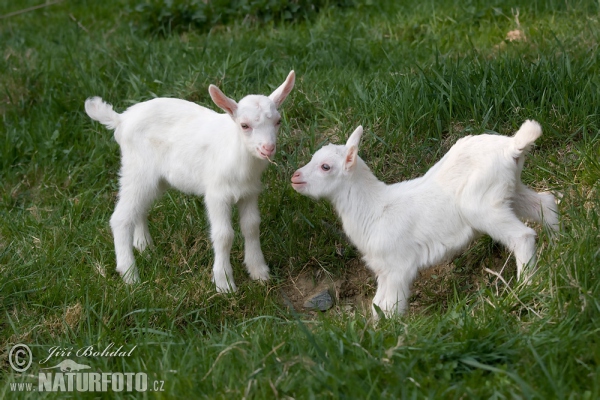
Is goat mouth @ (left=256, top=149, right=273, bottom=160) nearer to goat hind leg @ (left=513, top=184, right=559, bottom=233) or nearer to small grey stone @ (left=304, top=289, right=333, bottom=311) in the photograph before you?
small grey stone @ (left=304, top=289, right=333, bottom=311)

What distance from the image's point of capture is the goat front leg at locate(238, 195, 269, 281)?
16.8ft

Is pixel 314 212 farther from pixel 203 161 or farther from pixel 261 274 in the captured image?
pixel 203 161

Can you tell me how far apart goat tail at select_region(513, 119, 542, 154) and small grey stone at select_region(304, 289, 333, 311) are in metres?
1.52

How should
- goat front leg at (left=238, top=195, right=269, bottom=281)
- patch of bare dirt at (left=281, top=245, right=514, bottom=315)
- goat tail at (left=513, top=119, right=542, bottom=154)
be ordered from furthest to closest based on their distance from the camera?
1. goat front leg at (left=238, top=195, right=269, bottom=281)
2. patch of bare dirt at (left=281, top=245, right=514, bottom=315)
3. goat tail at (left=513, top=119, right=542, bottom=154)

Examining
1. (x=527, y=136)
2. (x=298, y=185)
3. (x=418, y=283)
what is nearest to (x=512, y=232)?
(x=527, y=136)

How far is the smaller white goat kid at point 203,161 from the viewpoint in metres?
4.74

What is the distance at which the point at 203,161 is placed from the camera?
16.7 ft

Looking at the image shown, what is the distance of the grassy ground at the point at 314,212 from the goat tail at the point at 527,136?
0.47 meters

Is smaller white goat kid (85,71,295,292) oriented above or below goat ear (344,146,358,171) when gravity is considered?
below

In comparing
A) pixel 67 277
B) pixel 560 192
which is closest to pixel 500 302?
pixel 560 192

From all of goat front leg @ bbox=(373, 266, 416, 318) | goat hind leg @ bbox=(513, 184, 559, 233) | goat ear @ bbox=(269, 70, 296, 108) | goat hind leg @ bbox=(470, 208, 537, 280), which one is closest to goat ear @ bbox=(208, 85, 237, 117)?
goat ear @ bbox=(269, 70, 296, 108)

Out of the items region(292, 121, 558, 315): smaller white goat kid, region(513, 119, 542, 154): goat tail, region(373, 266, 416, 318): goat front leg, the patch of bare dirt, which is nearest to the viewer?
region(513, 119, 542, 154): goat tail

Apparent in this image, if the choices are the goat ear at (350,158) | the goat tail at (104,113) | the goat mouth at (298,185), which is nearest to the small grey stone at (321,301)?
the goat mouth at (298,185)

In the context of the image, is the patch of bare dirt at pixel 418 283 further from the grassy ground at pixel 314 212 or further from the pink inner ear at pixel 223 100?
the pink inner ear at pixel 223 100
